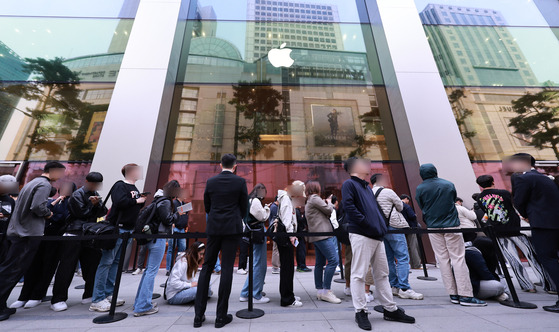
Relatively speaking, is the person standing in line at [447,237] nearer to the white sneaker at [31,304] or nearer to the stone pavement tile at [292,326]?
the stone pavement tile at [292,326]

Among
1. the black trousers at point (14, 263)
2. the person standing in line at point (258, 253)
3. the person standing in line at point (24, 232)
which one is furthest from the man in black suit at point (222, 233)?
the black trousers at point (14, 263)

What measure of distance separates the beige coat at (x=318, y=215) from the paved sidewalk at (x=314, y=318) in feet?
3.35

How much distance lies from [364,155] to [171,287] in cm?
690

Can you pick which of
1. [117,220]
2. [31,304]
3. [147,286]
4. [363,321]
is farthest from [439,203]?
[31,304]

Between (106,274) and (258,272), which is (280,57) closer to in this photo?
(258,272)

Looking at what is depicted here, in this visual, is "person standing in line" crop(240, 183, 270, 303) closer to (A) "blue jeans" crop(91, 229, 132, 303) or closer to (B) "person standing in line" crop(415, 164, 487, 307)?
(A) "blue jeans" crop(91, 229, 132, 303)

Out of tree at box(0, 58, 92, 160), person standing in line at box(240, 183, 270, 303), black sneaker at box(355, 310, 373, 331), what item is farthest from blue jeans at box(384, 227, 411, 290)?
tree at box(0, 58, 92, 160)

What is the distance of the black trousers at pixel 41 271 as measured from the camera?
11.1 ft

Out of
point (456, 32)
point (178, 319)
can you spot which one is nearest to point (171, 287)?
point (178, 319)

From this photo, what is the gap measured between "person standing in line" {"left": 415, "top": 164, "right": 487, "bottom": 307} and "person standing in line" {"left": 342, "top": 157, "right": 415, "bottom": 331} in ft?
3.78

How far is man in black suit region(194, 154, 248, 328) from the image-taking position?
2463mm

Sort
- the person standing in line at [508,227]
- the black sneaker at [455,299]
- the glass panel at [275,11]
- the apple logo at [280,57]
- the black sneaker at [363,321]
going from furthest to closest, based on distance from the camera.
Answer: the glass panel at [275,11]
the apple logo at [280,57]
the person standing in line at [508,227]
the black sneaker at [455,299]
the black sneaker at [363,321]

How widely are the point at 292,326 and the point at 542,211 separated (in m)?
3.52

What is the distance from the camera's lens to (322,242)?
132 inches
